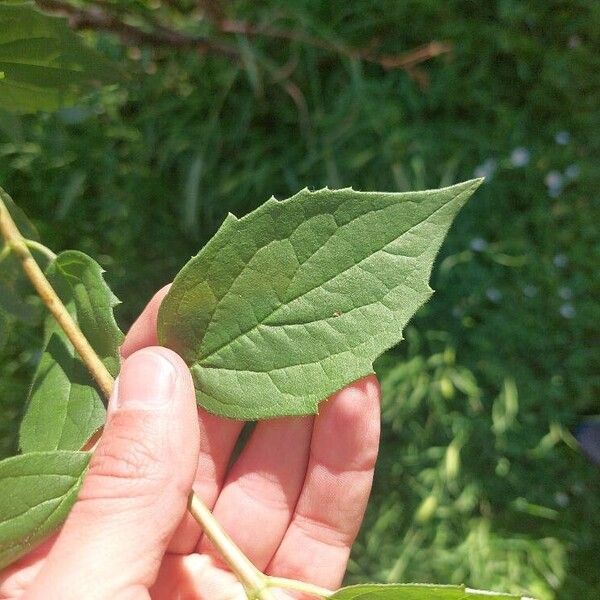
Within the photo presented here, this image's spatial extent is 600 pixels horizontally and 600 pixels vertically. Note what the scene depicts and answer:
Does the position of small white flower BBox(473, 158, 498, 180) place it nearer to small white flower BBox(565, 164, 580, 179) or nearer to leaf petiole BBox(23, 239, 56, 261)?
small white flower BBox(565, 164, 580, 179)

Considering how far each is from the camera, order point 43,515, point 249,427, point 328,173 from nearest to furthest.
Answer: point 43,515
point 249,427
point 328,173

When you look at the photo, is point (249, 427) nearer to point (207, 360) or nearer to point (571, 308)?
point (207, 360)

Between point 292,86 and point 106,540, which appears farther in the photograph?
point 292,86

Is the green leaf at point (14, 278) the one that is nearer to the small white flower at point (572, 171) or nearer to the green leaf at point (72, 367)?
the green leaf at point (72, 367)

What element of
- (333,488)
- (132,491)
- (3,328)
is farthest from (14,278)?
(333,488)

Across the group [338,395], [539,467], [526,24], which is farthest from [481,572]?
[526,24]
